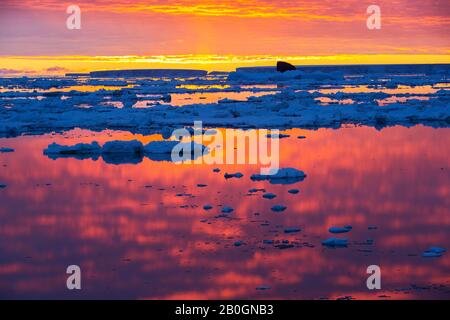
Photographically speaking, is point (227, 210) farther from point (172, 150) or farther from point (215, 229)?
point (172, 150)

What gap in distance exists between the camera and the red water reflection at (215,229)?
4.96 metres

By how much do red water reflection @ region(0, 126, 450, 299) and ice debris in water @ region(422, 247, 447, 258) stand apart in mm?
68

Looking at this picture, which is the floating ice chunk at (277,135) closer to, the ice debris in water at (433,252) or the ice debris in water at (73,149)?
the ice debris in water at (73,149)

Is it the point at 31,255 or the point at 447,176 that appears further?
the point at 447,176

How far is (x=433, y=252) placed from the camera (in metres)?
5.54

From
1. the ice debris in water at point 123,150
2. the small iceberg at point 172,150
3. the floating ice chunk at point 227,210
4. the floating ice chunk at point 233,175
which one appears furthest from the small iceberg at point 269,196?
the ice debris in water at point 123,150

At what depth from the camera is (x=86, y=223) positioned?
6656mm

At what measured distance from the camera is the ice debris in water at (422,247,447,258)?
5.47 meters

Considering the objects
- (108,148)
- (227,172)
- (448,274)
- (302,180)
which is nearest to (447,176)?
(302,180)

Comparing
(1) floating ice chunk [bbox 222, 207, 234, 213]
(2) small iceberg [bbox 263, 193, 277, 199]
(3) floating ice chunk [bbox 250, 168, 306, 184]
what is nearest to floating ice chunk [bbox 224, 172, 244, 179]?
(3) floating ice chunk [bbox 250, 168, 306, 184]

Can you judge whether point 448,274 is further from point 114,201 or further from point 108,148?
point 108,148

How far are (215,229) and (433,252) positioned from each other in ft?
5.92
